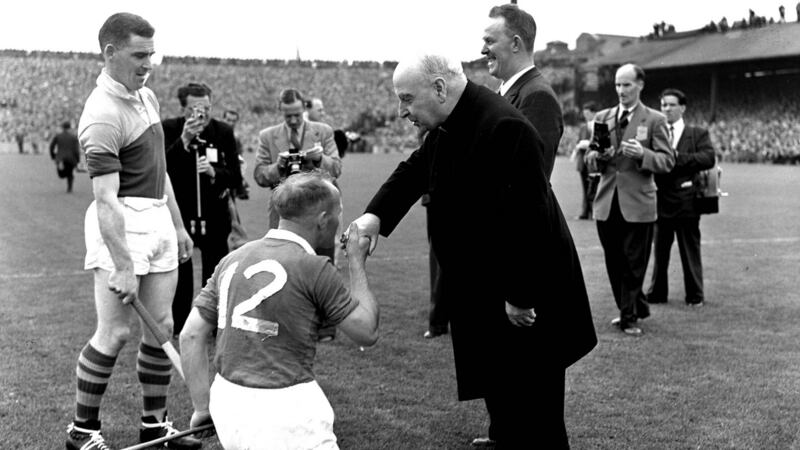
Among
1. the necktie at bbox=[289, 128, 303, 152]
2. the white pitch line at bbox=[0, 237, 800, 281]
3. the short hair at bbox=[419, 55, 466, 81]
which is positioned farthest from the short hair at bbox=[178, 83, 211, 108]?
the white pitch line at bbox=[0, 237, 800, 281]

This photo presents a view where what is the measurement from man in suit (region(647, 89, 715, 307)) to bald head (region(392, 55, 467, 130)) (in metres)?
6.34

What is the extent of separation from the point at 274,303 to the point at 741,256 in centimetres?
1134

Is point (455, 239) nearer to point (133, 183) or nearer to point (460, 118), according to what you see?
point (460, 118)

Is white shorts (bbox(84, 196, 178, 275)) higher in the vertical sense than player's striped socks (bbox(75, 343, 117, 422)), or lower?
higher

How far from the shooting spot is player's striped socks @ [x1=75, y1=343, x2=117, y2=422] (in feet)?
15.3

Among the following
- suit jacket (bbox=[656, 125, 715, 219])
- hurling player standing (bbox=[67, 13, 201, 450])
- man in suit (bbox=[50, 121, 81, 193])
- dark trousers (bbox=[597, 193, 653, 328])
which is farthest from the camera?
man in suit (bbox=[50, 121, 81, 193])

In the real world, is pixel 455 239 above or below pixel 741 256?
above

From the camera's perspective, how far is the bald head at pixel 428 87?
3807 mm

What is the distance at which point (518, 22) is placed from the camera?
5141 millimetres

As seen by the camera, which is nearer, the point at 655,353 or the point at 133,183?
the point at 133,183

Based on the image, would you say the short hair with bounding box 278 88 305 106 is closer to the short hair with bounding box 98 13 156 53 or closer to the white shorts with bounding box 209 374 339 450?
the short hair with bounding box 98 13 156 53

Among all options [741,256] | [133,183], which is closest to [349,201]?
[741,256]

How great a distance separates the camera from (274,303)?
3.21m

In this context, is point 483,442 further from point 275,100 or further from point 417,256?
point 275,100
